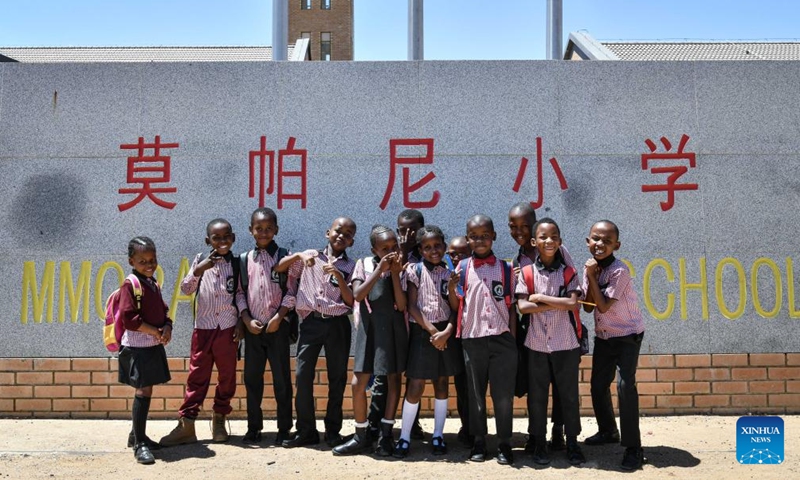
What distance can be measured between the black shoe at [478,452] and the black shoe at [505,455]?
96mm

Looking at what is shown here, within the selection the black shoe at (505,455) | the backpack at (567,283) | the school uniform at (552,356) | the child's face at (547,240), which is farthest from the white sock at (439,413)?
the child's face at (547,240)

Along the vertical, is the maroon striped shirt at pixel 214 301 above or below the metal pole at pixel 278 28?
below

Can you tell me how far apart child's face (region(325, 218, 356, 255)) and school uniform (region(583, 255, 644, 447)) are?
1521 mm

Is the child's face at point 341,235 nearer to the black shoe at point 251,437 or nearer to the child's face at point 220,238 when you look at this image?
the child's face at point 220,238

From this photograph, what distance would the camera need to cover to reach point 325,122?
575cm

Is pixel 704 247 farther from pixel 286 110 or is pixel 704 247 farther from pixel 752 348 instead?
pixel 286 110

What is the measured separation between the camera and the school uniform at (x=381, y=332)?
4.58 metres

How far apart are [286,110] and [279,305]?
1627 millimetres

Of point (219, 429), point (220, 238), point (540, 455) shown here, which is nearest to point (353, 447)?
point (219, 429)

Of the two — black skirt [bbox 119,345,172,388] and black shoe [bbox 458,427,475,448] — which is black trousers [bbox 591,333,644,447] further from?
black skirt [bbox 119,345,172,388]

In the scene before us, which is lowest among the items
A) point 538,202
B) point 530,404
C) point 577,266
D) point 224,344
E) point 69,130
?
point 530,404

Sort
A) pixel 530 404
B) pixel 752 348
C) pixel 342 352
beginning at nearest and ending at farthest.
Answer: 1. pixel 530 404
2. pixel 342 352
3. pixel 752 348

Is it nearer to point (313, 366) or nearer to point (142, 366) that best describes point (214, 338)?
point (142, 366)

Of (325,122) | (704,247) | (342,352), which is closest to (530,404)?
(342,352)
